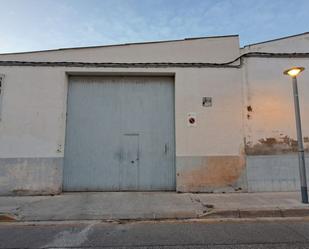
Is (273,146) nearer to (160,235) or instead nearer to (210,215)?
(210,215)

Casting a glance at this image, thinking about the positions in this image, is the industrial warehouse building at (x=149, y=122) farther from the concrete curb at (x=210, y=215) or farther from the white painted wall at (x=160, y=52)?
the concrete curb at (x=210, y=215)

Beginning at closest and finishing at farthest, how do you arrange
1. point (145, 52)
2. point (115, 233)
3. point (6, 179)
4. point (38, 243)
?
point (38, 243) → point (115, 233) → point (6, 179) → point (145, 52)

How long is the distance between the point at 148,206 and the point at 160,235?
1610 millimetres

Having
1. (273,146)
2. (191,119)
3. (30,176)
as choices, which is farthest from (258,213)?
Answer: (30,176)

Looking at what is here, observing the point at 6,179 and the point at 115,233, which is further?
the point at 6,179

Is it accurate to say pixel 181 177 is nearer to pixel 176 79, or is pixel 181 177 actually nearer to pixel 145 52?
pixel 176 79

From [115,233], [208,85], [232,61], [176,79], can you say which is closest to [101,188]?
[115,233]

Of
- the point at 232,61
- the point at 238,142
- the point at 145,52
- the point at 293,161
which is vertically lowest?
the point at 293,161

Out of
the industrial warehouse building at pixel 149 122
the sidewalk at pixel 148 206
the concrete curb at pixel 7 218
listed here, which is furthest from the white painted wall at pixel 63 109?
the concrete curb at pixel 7 218

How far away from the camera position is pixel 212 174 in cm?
738

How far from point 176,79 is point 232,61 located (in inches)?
86.3

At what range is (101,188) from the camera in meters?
7.51

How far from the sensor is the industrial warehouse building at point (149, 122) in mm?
7348

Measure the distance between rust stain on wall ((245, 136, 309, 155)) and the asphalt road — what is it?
289cm
